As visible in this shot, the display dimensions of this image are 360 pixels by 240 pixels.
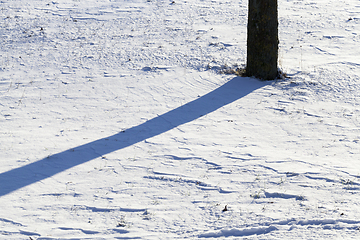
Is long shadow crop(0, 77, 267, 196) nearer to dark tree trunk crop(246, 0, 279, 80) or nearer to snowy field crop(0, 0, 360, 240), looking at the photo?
snowy field crop(0, 0, 360, 240)

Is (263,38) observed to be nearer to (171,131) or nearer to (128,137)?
(171,131)

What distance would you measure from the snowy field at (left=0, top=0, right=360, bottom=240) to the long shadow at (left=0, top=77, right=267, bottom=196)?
0.10 ft

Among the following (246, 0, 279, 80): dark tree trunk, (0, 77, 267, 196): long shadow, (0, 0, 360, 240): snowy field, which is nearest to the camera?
(0, 0, 360, 240): snowy field

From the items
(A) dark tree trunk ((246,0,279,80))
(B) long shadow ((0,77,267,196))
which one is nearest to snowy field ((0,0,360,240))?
(B) long shadow ((0,77,267,196))

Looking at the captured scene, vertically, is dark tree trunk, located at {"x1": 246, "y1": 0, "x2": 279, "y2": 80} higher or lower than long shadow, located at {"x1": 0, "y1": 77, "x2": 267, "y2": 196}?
higher

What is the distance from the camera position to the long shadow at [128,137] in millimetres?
4922

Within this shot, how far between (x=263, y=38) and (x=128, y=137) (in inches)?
157

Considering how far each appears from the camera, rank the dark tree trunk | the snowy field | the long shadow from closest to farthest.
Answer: the snowy field
the long shadow
the dark tree trunk

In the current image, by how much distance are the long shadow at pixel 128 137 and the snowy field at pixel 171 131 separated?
0.03 metres

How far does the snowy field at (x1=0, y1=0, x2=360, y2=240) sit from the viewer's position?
4.17 metres

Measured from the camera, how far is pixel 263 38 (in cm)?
789

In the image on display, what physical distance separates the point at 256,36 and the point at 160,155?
4014 millimetres

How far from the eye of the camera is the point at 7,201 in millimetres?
4398

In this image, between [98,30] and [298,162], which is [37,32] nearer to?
[98,30]
